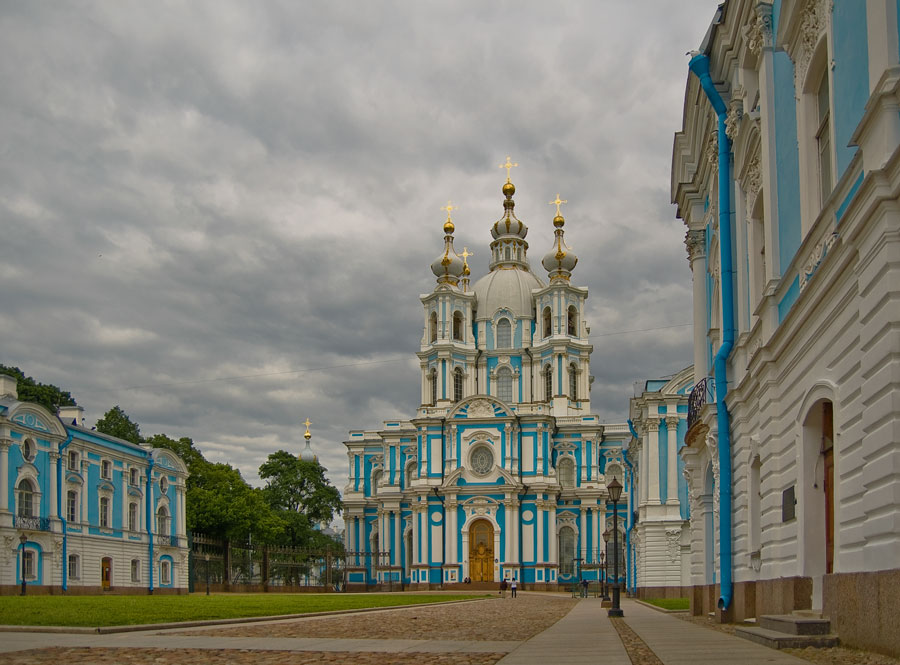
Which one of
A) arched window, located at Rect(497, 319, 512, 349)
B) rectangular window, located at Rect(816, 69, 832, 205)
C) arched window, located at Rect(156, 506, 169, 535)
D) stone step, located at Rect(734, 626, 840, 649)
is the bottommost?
arched window, located at Rect(156, 506, 169, 535)

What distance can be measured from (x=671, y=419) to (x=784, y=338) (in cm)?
2968

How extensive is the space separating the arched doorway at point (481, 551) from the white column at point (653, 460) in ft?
90.9

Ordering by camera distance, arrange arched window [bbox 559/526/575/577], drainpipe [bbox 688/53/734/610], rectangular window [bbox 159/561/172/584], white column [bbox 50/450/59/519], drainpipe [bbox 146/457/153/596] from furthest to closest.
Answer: arched window [bbox 559/526/575/577], rectangular window [bbox 159/561/172/584], drainpipe [bbox 146/457/153/596], white column [bbox 50/450/59/519], drainpipe [bbox 688/53/734/610]

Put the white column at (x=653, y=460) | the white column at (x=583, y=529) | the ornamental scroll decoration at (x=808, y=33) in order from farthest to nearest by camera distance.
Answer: the white column at (x=583, y=529) < the white column at (x=653, y=460) < the ornamental scroll decoration at (x=808, y=33)

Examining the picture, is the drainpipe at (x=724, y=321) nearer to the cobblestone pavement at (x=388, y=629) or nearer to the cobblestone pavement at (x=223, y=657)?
the cobblestone pavement at (x=388, y=629)

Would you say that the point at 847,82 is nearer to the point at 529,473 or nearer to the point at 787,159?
the point at 787,159

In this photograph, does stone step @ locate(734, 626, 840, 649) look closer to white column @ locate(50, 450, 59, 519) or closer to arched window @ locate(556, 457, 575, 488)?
white column @ locate(50, 450, 59, 519)

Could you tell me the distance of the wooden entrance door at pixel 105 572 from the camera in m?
48.4

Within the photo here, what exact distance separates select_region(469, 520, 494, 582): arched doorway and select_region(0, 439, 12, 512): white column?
3431 centimetres

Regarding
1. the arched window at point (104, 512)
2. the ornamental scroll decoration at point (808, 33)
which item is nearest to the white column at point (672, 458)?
the arched window at point (104, 512)

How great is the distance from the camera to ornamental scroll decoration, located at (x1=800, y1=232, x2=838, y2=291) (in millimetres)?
11164

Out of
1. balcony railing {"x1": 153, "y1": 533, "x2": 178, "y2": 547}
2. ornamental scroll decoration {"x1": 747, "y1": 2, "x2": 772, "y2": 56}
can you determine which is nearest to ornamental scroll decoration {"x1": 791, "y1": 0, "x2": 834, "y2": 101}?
ornamental scroll decoration {"x1": 747, "y1": 2, "x2": 772, "y2": 56}

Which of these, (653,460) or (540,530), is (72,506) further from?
(540,530)

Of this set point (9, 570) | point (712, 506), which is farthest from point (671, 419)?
point (9, 570)
